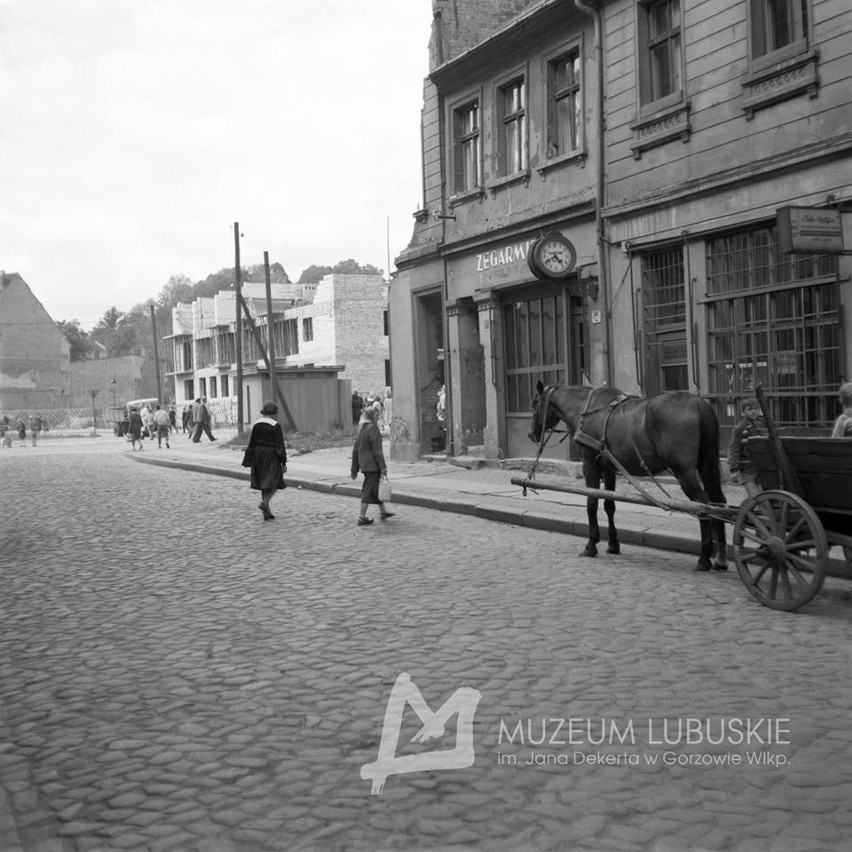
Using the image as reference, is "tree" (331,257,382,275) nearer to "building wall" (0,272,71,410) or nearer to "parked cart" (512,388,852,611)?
"building wall" (0,272,71,410)

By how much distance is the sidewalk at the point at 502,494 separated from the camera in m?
11.3

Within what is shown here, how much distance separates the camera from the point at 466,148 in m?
21.4

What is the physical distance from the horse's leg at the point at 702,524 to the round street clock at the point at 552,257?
8211 millimetres

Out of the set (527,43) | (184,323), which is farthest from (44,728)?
(184,323)

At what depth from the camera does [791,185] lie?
1324cm

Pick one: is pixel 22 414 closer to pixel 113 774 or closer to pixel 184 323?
pixel 184 323

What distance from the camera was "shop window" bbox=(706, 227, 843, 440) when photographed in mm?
13000

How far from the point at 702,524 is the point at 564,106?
36.8ft

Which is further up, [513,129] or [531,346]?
[513,129]

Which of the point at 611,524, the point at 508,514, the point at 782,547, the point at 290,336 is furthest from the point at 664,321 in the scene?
the point at 290,336

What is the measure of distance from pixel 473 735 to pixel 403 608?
2986mm

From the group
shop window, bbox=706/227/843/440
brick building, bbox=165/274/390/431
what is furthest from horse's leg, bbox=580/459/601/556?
brick building, bbox=165/274/390/431

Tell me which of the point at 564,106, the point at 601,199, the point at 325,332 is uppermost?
the point at 564,106

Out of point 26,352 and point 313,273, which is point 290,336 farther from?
point 313,273
